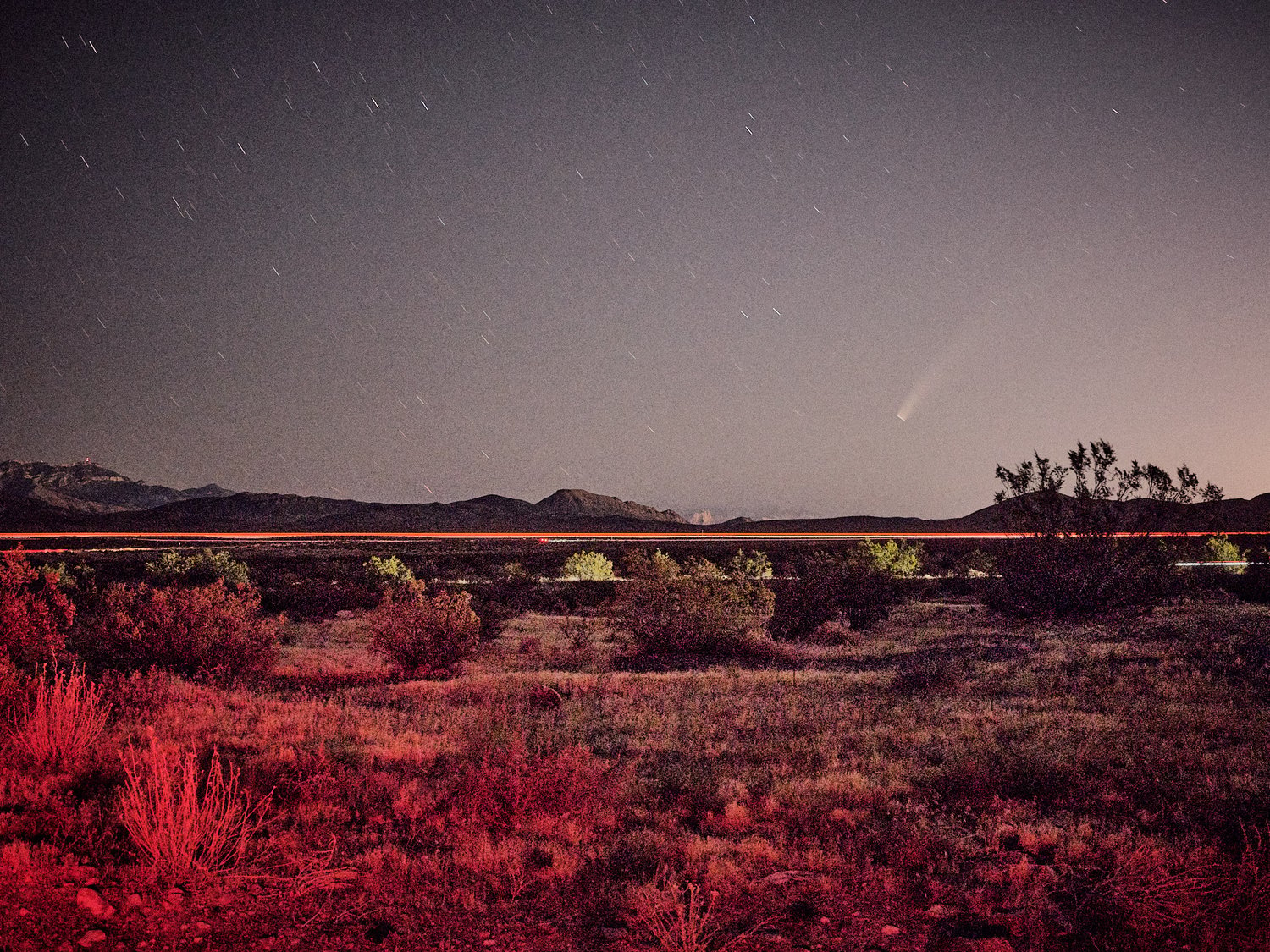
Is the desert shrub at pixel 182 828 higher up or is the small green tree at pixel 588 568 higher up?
the desert shrub at pixel 182 828

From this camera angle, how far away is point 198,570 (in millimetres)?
35625

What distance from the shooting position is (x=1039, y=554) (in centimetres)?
2295

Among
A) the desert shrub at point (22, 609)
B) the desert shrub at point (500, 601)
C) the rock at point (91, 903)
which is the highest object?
the desert shrub at point (22, 609)

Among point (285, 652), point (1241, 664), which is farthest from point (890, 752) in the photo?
point (285, 652)

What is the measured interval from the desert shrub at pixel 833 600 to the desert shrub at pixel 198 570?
2267 cm

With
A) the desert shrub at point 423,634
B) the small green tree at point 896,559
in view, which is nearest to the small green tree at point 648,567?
the small green tree at point 896,559

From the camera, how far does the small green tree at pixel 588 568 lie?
128 ft

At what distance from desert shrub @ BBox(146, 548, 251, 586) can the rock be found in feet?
97.7

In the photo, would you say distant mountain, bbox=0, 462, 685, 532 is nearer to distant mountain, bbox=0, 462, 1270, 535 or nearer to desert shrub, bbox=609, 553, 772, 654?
distant mountain, bbox=0, 462, 1270, 535

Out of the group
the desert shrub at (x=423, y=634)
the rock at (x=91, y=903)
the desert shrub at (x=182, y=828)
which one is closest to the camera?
the rock at (x=91, y=903)

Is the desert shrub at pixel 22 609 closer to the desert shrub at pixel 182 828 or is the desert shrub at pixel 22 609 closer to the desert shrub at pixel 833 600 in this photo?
the desert shrub at pixel 182 828

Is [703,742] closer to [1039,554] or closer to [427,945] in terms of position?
[427,945]

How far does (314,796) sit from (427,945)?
282 centimetres

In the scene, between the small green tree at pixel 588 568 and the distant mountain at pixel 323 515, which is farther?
the distant mountain at pixel 323 515
